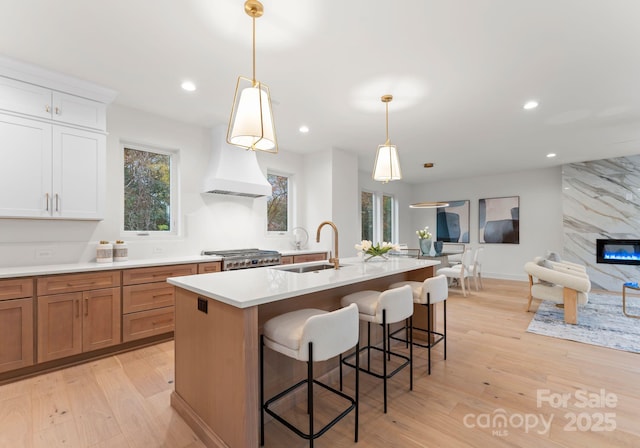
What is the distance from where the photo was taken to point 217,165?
12.9 ft

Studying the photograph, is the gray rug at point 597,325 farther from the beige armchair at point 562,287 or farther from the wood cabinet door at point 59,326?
the wood cabinet door at point 59,326

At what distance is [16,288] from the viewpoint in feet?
7.81

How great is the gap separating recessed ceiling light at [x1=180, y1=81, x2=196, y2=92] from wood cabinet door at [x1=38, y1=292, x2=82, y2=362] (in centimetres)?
219

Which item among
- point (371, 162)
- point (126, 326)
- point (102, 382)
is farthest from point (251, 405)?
point (371, 162)

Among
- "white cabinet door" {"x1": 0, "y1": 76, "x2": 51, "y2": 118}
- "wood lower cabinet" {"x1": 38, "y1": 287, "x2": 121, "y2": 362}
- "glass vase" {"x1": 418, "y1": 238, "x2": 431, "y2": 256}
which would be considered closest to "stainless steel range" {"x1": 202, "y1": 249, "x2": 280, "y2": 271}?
"wood lower cabinet" {"x1": 38, "y1": 287, "x2": 121, "y2": 362}

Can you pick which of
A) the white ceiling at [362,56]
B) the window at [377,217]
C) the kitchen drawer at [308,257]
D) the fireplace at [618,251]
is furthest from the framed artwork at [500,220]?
the kitchen drawer at [308,257]

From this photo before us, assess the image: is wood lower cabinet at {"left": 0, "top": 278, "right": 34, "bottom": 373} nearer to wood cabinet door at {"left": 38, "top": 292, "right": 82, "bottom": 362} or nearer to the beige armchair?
wood cabinet door at {"left": 38, "top": 292, "right": 82, "bottom": 362}

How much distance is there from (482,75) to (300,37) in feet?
5.64

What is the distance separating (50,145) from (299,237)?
3.46 metres

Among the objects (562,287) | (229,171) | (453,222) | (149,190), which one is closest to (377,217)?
(453,222)

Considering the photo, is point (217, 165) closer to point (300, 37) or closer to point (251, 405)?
point (300, 37)

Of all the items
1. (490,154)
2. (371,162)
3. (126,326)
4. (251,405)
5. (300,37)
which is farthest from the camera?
(371,162)

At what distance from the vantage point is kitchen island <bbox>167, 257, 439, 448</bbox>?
1.47 meters

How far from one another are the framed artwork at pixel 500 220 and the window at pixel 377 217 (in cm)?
221
